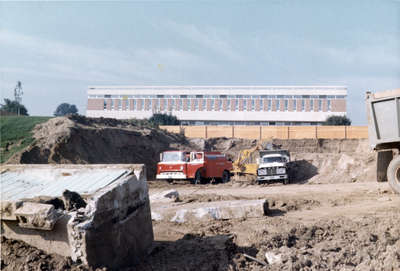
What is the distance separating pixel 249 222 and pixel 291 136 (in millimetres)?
31616

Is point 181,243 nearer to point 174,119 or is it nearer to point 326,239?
point 326,239

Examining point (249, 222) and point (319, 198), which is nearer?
point (249, 222)

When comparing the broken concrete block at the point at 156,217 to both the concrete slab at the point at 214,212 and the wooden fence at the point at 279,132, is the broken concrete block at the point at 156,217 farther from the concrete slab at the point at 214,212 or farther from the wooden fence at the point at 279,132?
the wooden fence at the point at 279,132

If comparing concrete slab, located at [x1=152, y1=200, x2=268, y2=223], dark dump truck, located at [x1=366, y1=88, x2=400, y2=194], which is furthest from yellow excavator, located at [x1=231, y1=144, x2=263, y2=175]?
concrete slab, located at [x1=152, y1=200, x2=268, y2=223]

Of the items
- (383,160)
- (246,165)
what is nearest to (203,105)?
(246,165)

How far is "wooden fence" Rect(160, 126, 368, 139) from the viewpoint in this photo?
1524 inches

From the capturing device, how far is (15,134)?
22.7 m

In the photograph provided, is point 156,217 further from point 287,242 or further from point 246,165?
point 246,165

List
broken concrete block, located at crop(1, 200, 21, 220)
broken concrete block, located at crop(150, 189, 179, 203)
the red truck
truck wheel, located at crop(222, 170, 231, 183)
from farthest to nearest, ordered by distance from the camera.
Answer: truck wheel, located at crop(222, 170, 231, 183) < the red truck < broken concrete block, located at crop(150, 189, 179, 203) < broken concrete block, located at crop(1, 200, 21, 220)

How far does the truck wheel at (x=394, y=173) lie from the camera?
35.8 feet

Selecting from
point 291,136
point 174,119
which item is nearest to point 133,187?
point 291,136

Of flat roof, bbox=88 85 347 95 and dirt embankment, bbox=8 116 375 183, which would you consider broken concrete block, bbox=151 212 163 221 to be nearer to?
dirt embankment, bbox=8 116 375 183

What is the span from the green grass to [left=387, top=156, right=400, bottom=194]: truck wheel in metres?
18.2

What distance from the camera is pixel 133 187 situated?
5.49 meters
